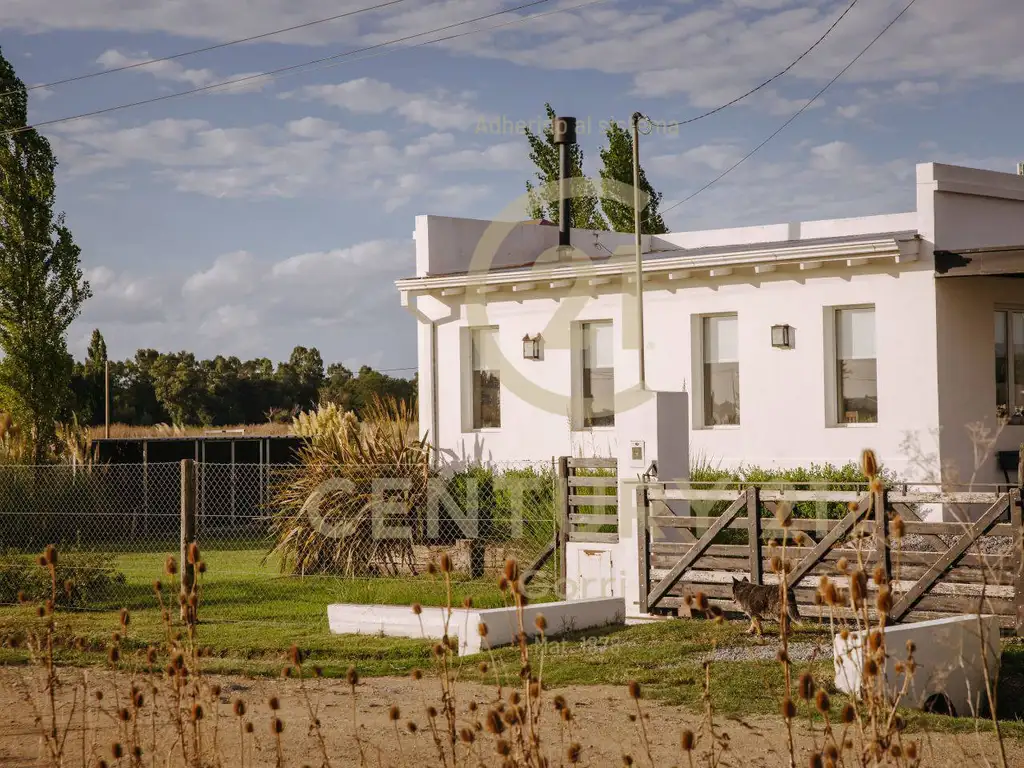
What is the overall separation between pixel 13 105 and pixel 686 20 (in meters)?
14.0

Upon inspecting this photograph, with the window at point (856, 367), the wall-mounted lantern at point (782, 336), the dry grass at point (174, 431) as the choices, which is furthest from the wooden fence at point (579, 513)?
the dry grass at point (174, 431)

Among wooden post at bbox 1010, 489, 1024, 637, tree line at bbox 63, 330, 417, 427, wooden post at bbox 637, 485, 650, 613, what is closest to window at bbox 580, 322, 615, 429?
wooden post at bbox 637, 485, 650, 613

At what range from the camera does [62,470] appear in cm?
2084

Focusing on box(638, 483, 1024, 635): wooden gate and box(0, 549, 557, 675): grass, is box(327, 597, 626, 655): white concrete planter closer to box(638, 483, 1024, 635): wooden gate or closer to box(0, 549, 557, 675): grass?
box(0, 549, 557, 675): grass

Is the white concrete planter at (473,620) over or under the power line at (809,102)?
under

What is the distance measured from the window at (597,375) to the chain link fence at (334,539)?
4.10 feet

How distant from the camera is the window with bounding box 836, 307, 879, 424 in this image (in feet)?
53.5

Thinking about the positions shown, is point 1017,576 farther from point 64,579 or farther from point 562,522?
point 64,579

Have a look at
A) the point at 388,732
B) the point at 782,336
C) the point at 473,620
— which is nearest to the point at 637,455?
the point at 473,620

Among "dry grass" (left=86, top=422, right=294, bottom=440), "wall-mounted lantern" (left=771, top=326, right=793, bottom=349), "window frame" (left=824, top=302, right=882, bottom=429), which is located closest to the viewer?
"window frame" (left=824, top=302, right=882, bottom=429)

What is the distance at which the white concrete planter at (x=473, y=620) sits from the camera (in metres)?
10.1

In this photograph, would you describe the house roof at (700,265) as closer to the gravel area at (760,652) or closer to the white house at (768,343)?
the white house at (768,343)

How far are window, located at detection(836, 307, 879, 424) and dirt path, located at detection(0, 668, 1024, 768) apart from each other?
29.2 feet

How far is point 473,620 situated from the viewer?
10.0 m
